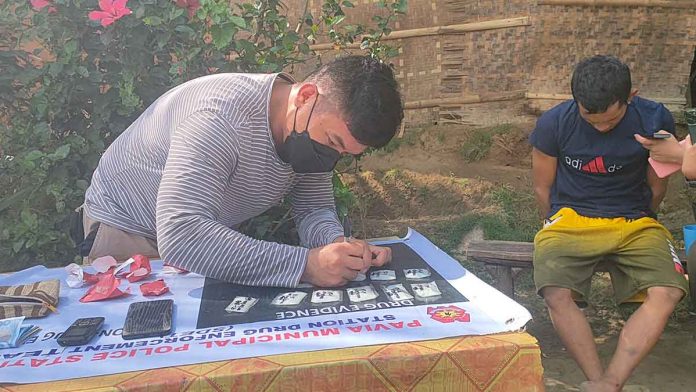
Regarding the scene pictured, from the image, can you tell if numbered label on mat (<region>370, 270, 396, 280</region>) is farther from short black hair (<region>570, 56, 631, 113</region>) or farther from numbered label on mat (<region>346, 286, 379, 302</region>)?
short black hair (<region>570, 56, 631, 113</region>)

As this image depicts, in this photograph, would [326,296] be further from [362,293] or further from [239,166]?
[239,166]

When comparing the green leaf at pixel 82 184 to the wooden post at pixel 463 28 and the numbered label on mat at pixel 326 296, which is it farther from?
the wooden post at pixel 463 28

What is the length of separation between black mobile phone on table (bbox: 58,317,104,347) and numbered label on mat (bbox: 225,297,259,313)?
0.27 metres

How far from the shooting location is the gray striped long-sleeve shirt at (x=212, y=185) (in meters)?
1.54

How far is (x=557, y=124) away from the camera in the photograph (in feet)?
8.86

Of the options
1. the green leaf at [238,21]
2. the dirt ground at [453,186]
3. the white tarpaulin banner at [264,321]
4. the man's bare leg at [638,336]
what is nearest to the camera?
the white tarpaulin banner at [264,321]

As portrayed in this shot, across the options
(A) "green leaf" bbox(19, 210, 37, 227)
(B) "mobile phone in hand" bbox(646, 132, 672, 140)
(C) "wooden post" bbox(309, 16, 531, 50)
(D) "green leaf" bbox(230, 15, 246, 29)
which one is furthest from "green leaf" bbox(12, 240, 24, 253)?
(C) "wooden post" bbox(309, 16, 531, 50)

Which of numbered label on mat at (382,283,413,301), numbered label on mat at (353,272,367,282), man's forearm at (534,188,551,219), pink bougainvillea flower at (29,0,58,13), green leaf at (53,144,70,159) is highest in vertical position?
pink bougainvillea flower at (29,0,58,13)

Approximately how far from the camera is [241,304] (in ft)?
4.69

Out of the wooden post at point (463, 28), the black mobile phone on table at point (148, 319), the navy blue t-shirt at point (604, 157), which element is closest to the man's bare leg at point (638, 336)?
the navy blue t-shirt at point (604, 157)

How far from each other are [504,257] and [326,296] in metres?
1.51

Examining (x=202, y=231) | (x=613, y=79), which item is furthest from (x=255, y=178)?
(x=613, y=79)

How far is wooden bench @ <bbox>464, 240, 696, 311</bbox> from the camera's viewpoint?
2781 millimetres

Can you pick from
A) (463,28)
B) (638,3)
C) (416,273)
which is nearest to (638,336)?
(416,273)
